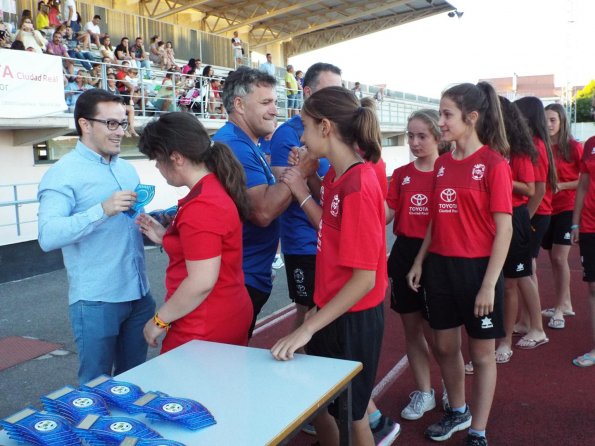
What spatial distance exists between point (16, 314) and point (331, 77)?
4727 millimetres

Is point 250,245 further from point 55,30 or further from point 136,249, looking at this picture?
point 55,30

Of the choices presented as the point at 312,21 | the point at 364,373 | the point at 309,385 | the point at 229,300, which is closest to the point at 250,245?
the point at 229,300

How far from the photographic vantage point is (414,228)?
3.43 m

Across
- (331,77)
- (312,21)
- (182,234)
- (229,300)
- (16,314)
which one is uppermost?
(312,21)

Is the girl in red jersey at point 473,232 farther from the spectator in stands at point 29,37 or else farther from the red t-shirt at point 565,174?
the spectator in stands at point 29,37

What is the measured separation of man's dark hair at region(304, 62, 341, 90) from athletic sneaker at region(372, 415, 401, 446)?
201cm

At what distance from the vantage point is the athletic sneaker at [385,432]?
10.1ft

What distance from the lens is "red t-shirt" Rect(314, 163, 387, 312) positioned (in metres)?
1.97

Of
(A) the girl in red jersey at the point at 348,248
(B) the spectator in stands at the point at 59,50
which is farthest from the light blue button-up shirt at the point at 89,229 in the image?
(B) the spectator in stands at the point at 59,50

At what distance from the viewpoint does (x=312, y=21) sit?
26.6m

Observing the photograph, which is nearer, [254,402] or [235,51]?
[254,402]

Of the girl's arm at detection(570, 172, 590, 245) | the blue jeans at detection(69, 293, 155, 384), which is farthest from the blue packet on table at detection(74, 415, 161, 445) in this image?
the girl's arm at detection(570, 172, 590, 245)

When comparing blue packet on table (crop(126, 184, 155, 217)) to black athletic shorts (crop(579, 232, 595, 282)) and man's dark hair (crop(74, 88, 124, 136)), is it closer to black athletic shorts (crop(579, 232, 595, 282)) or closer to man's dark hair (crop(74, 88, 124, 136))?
man's dark hair (crop(74, 88, 124, 136))

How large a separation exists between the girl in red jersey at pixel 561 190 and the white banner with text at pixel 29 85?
6.85m
